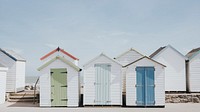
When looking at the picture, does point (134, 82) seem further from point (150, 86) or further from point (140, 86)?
point (150, 86)

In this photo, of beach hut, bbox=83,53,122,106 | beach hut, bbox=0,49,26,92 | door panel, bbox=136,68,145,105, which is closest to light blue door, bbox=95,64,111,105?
beach hut, bbox=83,53,122,106

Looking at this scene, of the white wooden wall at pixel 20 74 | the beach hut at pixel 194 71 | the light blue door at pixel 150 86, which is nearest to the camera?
the light blue door at pixel 150 86

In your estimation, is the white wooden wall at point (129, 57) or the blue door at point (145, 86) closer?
the blue door at point (145, 86)

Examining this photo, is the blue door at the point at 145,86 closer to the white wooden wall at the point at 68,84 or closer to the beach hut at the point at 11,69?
the white wooden wall at the point at 68,84

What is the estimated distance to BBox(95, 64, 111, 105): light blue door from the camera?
15.8 meters

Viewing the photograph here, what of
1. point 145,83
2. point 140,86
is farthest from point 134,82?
point 145,83

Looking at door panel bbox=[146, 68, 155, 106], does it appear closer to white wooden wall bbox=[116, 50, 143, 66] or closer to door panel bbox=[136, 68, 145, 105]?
door panel bbox=[136, 68, 145, 105]

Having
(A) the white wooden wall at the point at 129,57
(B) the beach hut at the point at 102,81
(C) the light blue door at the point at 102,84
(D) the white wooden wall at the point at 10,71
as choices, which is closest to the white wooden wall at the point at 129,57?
(A) the white wooden wall at the point at 129,57

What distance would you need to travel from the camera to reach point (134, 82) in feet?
52.2

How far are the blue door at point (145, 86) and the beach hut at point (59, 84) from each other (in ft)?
12.3

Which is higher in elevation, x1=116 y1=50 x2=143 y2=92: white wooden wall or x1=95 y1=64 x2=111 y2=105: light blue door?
x1=116 y1=50 x2=143 y2=92: white wooden wall

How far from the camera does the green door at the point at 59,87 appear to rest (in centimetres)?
1592

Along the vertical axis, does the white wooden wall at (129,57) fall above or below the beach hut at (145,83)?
above

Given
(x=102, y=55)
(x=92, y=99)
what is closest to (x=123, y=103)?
(x=92, y=99)
